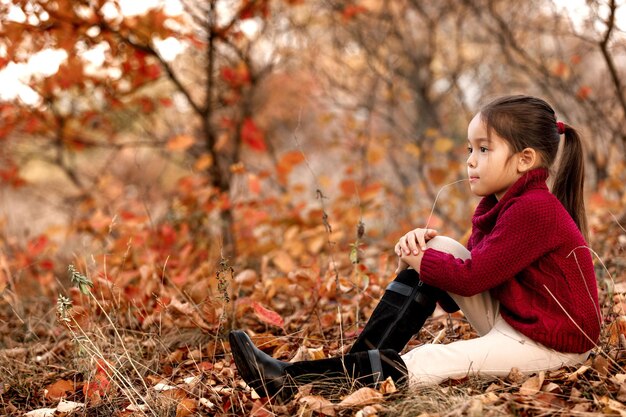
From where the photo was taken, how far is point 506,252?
2104 mm

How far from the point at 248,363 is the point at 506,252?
930 mm

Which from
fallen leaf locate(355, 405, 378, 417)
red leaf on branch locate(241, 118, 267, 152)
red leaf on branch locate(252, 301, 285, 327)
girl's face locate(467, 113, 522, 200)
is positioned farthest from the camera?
red leaf on branch locate(241, 118, 267, 152)

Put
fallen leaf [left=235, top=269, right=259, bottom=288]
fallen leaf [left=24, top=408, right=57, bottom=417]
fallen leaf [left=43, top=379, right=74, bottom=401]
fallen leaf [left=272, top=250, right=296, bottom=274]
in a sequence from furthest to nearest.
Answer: fallen leaf [left=272, top=250, right=296, bottom=274], fallen leaf [left=235, top=269, right=259, bottom=288], fallen leaf [left=43, top=379, right=74, bottom=401], fallen leaf [left=24, top=408, right=57, bottom=417]

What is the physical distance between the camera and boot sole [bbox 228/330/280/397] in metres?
2.15

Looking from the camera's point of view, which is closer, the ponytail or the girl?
the girl

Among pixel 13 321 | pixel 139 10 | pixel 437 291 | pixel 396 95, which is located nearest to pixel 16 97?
pixel 139 10

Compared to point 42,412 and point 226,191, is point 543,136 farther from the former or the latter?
point 226,191

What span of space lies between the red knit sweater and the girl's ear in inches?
1.2

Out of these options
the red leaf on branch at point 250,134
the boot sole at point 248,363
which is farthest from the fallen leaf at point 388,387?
the red leaf on branch at point 250,134

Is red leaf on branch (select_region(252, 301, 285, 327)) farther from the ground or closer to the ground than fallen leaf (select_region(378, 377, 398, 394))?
farther from the ground

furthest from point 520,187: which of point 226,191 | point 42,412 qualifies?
point 226,191

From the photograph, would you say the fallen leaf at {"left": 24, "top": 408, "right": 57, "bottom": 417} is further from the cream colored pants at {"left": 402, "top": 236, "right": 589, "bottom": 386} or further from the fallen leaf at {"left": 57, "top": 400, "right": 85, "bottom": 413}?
the cream colored pants at {"left": 402, "top": 236, "right": 589, "bottom": 386}

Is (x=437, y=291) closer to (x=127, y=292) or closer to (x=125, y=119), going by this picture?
(x=127, y=292)

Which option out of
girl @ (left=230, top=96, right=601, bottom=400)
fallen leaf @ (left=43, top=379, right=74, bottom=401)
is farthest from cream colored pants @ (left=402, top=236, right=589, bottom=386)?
fallen leaf @ (left=43, top=379, right=74, bottom=401)
